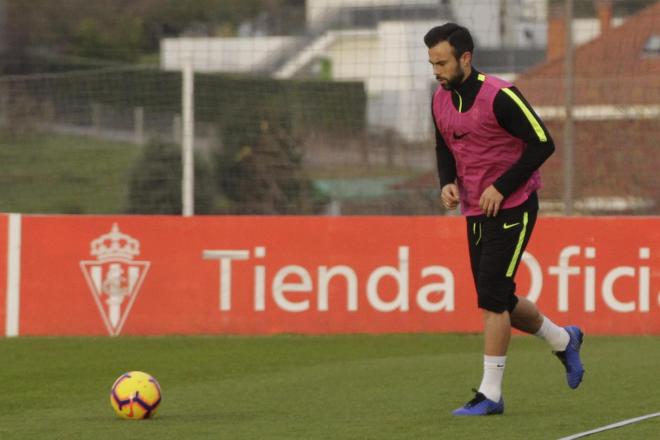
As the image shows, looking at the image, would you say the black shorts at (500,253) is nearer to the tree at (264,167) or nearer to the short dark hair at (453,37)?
the short dark hair at (453,37)

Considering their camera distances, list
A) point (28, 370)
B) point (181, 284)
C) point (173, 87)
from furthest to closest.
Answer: point (173, 87) → point (181, 284) → point (28, 370)

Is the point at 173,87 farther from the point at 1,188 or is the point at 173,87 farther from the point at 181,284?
the point at 181,284

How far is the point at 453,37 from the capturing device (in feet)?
22.7

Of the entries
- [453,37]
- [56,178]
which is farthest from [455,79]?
[56,178]

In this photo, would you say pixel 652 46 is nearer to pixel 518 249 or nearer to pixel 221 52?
pixel 221 52

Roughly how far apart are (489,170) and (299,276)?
4.99m

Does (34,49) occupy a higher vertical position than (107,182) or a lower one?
higher

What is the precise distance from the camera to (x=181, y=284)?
12.0m

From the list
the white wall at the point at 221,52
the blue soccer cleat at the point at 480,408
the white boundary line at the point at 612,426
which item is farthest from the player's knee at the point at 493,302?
the white wall at the point at 221,52

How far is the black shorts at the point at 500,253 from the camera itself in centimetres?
709

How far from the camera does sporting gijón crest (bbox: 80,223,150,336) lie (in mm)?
11891

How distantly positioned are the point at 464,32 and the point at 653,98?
6384 mm

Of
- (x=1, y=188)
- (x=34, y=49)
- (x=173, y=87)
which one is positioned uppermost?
(x=34, y=49)

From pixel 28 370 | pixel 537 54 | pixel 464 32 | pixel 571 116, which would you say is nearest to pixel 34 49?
pixel 537 54
